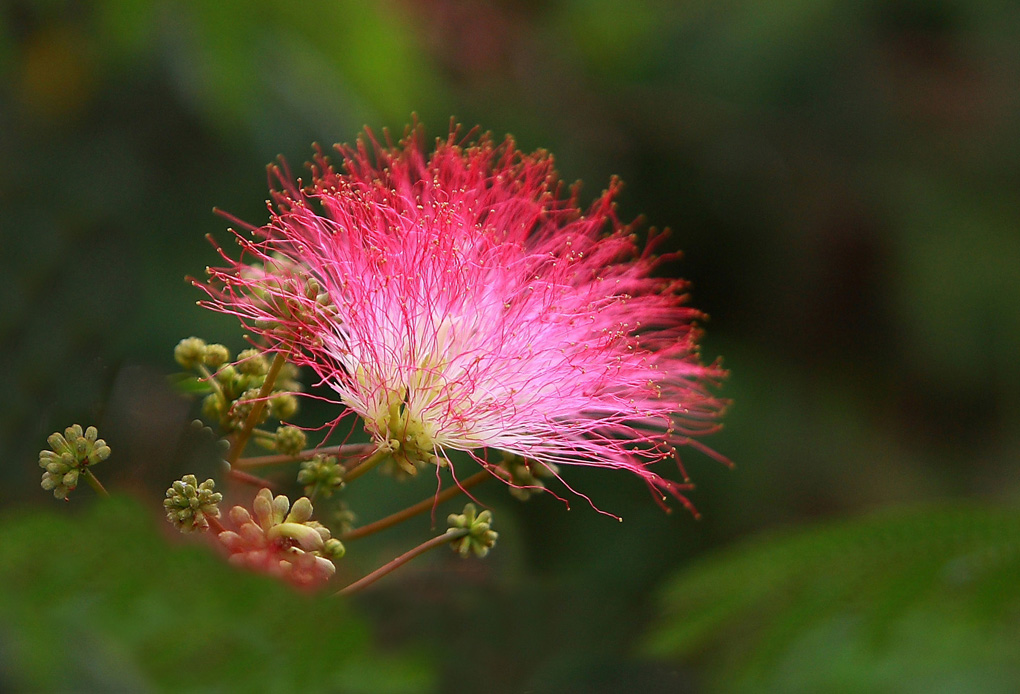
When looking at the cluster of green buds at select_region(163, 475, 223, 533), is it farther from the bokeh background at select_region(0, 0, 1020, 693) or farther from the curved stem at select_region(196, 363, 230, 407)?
the curved stem at select_region(196, 363, 230, 407)

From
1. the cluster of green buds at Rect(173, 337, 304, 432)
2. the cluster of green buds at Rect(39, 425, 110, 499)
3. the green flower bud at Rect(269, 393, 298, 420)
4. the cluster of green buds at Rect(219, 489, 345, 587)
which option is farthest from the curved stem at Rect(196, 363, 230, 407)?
the cluster of green buds at Rect(39, 425, 110, 499)

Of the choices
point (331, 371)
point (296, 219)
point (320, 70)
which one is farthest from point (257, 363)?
point (320, 70)

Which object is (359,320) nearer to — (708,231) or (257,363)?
(257,363)

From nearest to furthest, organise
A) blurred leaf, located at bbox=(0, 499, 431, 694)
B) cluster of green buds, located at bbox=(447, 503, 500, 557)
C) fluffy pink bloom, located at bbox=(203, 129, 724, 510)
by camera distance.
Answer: blurred leaf, located at bbox=(0, 499, 431, 694), cluster of green buds, located at bbox=(447, 503, 500, 557), fluffy pink bloom, located at bbox=(203, 129, 724, 510)

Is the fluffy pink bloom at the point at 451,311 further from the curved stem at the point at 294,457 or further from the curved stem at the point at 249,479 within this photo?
the curved stem at the point at 249,479

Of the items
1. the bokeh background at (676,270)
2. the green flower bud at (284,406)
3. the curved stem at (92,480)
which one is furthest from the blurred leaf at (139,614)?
the green flower bud at (284,406)

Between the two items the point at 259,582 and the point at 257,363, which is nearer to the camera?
the point at 259,582
